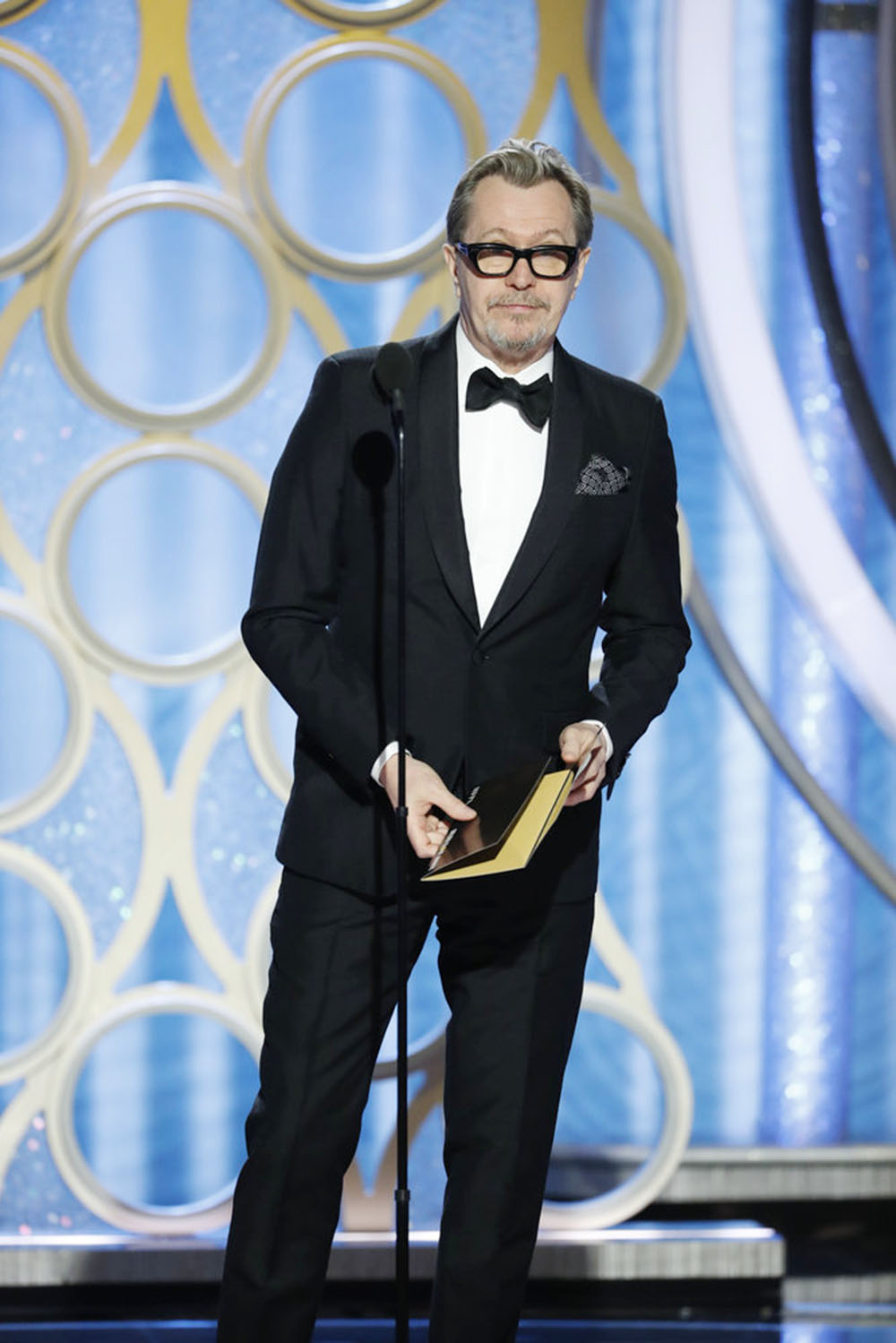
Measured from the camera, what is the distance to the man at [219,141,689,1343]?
188cm

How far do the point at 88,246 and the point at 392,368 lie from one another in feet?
3.97

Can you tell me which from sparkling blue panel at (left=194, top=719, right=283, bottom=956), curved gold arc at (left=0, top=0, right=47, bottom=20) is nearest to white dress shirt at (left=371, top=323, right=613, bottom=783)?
sparkling blue panel at (left=194, top=719, right=283, bottom=956)

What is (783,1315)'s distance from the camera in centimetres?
274

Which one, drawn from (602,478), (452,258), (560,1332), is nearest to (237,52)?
(452,258)

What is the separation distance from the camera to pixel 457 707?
190 centimetres

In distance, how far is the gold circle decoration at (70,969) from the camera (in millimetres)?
2689

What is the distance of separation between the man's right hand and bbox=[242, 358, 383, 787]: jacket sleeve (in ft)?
0.28

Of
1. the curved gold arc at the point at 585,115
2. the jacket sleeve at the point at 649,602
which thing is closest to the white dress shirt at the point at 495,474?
the jacket sleeve at the point at 649,602

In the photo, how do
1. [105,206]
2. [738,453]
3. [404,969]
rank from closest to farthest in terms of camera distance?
1. [404,969]
2. [105,206]
3. [738,453]

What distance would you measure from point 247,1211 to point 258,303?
60.0 inches

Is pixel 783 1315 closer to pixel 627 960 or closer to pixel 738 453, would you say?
pixel 627 960

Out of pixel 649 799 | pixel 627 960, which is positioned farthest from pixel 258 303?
pixel 627 960

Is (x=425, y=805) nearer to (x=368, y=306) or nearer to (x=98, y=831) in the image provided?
(x=98, y=831)

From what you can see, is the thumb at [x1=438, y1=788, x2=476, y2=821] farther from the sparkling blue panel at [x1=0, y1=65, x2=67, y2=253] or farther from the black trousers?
the sparkling blue panel at [x1=0, y1=65, x2=67, y2=253]
